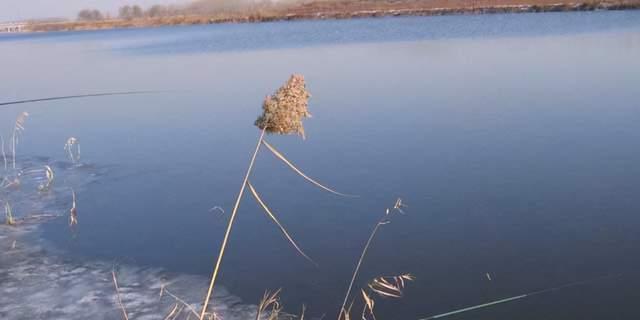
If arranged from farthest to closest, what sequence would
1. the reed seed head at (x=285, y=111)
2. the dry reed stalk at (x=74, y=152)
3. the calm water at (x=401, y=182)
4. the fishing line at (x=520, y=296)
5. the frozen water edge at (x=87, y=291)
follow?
the dry reed stalk at (x=74, y=152) < the calm water at (x=401, y=182) < the frozen water edge at (x=87, y=291) < the fishing line at (x=520, y=296) < the reed seed head at (x=285, y=111)

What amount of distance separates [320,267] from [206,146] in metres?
3.43

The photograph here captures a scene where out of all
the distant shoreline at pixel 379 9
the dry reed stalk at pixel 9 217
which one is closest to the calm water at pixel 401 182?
the dry reed stalk at pixel 9 217

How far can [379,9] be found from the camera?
143 ft

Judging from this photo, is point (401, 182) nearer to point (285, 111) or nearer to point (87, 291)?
point (87, 291)

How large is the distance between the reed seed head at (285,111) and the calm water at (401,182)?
1729 mm

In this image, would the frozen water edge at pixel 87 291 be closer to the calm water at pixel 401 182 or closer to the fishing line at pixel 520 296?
the calm water at pixel 401 182

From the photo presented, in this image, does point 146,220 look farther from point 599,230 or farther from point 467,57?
point 467,57

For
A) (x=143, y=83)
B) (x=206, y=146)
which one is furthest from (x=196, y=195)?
(x=143, y=83)

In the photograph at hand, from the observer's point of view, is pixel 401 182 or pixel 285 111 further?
pixel 401 182

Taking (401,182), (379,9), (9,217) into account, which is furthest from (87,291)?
(379,9)

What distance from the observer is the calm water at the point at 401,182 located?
374cm

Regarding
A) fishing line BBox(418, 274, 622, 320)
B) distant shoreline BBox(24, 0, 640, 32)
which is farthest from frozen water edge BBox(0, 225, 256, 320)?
distant shoreline BBox(24, 0, 640, 32)

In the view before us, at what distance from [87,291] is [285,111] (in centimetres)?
247

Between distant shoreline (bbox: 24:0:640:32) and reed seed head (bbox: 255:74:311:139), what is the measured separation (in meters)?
29.0
